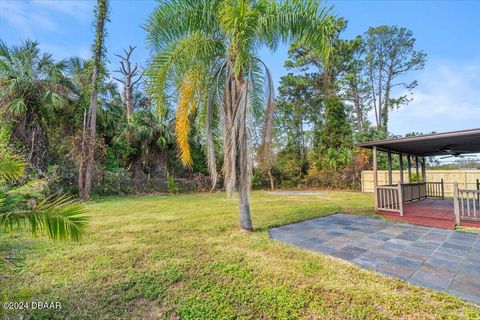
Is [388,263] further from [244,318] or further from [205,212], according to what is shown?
[205,212]

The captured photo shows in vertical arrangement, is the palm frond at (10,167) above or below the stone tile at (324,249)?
above

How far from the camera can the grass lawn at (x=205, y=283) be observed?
2219 millimetres

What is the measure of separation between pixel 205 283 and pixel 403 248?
11.0 ft

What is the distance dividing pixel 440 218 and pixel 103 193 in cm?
1322

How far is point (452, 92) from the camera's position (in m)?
14.3

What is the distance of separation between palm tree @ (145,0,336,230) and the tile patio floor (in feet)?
5.12

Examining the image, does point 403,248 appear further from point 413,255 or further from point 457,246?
point 457,246

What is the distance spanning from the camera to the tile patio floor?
2.82 meters

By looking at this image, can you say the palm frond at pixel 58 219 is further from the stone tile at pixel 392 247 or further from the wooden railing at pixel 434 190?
the wooden railing at pixel 434 190

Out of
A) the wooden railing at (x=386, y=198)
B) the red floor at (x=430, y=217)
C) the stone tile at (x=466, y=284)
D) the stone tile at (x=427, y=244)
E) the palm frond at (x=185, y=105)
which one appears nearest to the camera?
the stone tile at (x=466, y=284)

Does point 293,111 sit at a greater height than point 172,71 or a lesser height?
greater

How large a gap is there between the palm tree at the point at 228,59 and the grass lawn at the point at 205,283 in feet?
5.11

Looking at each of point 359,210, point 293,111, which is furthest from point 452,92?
point 359,210

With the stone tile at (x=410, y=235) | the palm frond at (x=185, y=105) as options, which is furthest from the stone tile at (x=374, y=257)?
the palm frond at (x=185, y=105)
